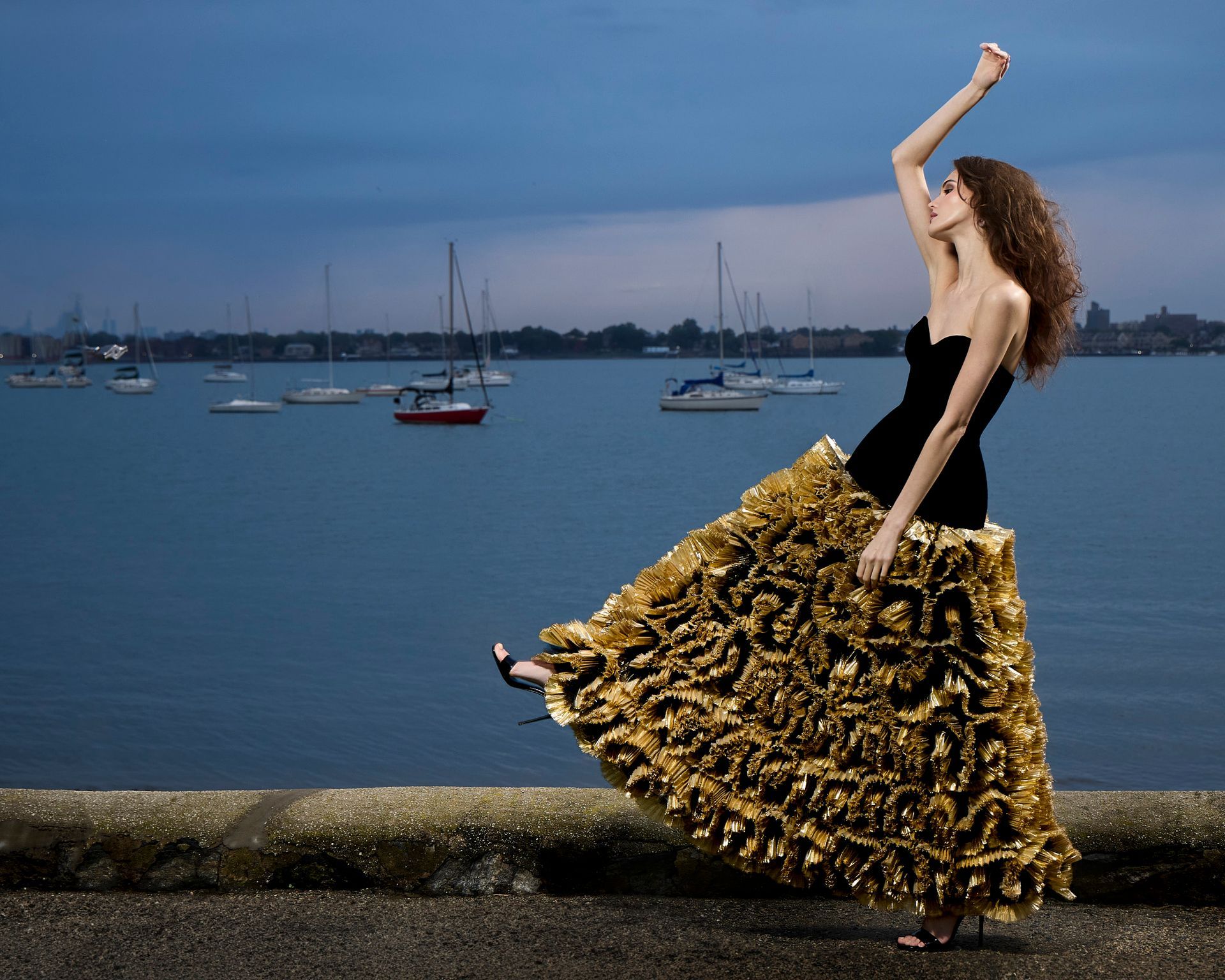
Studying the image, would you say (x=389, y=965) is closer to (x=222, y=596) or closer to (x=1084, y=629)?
(x=1084, y=629)

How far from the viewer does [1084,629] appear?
55.4 feet

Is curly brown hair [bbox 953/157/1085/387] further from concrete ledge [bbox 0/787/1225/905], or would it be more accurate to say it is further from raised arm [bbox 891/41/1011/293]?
concrete ledge [bbox 0/787/1225/905]

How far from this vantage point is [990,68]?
361 cm

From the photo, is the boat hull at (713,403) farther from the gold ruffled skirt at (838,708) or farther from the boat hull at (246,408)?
the gold ruffled skirt at (838,708)

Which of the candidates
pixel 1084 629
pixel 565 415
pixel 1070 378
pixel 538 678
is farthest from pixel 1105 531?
pixel 1070 378

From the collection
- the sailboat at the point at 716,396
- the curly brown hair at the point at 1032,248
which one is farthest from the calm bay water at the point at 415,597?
the sailboat at the point at 716,396

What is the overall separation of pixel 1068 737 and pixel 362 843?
881 centimetres

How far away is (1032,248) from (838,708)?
1.28 metres

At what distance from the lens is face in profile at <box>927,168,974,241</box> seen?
3.60 m

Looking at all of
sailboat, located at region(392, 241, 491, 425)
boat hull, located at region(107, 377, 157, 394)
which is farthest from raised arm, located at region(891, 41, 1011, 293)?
boat hull, located at region(107, 377, 157, 394)

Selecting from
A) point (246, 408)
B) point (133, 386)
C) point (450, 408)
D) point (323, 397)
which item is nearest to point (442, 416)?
point (450, 408)

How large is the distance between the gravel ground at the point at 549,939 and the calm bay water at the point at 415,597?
162 cm

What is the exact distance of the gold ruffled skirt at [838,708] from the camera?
11.1ft

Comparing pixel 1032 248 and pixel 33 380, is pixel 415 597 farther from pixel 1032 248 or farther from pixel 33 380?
pixel 33 380
